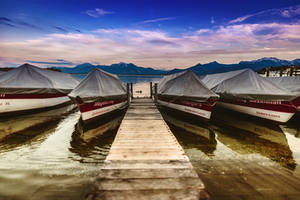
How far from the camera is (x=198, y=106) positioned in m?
9.55

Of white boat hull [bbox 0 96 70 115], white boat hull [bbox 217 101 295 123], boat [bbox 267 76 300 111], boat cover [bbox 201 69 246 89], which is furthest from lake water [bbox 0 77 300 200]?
boat cover [bbox 201 69 246 89]

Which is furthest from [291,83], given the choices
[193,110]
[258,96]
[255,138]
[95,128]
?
[95,128]

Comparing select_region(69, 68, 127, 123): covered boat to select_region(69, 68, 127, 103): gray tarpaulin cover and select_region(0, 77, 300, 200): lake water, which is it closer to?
select_region(69, 68, 127, 103): gray tarpaulin cover

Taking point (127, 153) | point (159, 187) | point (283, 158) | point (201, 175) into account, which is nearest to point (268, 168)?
point (283, 158)

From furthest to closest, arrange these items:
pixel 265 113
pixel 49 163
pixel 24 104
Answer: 1. pixel 24 104
2. pixel 265 113
3. pixel 49 163

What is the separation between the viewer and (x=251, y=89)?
31.7ft

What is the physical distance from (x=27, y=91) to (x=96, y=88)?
6548 millimetres

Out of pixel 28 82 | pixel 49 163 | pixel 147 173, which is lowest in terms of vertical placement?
pixel 49 163

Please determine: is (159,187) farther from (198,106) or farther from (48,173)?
(198,106)

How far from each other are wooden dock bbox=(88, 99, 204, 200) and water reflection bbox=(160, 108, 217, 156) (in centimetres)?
165

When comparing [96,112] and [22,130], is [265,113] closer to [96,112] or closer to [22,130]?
[96,112]

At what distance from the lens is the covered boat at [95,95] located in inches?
328

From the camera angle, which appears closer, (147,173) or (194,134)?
(147,173)

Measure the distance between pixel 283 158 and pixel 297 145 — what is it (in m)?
2.13
